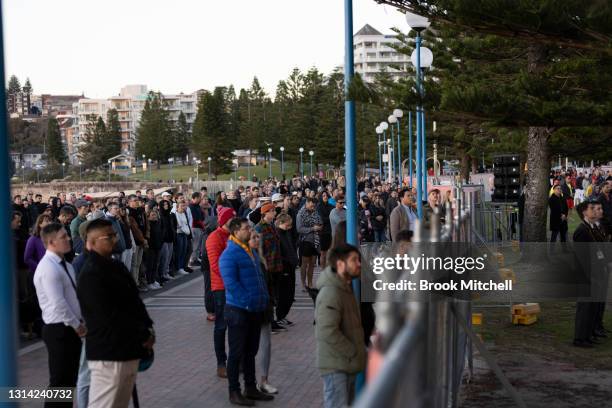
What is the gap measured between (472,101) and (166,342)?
20.9ft

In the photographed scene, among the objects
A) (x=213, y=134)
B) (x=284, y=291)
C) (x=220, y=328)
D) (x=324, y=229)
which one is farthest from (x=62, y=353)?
(x=213, y=134)

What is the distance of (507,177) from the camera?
80.2 ft

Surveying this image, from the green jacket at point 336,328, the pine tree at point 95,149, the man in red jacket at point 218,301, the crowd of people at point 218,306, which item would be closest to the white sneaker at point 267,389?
the crowd of people at point 218,306

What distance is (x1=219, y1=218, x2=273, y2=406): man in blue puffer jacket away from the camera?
8578mm

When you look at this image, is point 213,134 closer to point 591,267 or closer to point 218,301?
→ point 591,267

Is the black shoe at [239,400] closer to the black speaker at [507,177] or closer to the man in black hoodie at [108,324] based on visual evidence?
the man in black hoodie at [108,324]

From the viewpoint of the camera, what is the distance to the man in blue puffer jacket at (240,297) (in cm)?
858

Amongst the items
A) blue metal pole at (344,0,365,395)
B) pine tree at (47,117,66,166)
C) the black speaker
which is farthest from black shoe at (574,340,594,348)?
pine tree at (47,117,66,166)

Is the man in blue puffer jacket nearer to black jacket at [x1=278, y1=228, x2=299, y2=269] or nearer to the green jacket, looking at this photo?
the green jacket

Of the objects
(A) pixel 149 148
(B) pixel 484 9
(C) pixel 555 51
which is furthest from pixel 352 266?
(A) pixel 149 148

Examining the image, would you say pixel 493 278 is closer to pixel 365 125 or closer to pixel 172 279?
pixel 172 279

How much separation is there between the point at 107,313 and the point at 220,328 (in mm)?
3613

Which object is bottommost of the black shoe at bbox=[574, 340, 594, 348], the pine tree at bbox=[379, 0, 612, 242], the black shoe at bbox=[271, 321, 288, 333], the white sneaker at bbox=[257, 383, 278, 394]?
the black shoe at bbox=[574, 340, 594, 348]

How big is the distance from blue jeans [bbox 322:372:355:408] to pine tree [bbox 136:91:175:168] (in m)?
139
